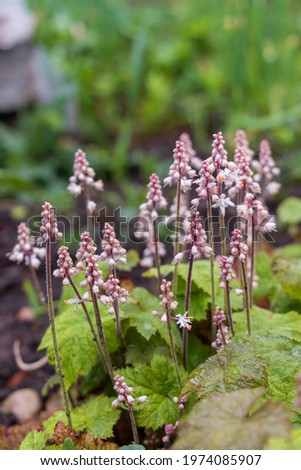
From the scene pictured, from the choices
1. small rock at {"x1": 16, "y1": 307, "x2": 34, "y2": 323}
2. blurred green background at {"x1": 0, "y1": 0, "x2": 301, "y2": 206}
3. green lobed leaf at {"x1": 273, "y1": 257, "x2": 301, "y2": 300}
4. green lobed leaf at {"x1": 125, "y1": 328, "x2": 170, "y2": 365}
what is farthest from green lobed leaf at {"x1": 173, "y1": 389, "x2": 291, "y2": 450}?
blurred green background at {"x1": 0, "y1": 0, "x2": 301, "y2": 206}

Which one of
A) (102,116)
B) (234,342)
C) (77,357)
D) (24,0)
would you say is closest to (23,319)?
(77,357)

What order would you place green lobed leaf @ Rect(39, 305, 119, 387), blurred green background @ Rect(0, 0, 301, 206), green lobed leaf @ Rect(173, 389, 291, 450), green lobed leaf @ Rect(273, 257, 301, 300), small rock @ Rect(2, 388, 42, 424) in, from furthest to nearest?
blurred green background @ Rect(0, 0, 301, 206) < small rock @ Rect(2, 388, 42, 424) < green lobed leaf @ Rect(273, 257, 301, 300) < green lobed leaf @ Rect(39, 305, 119, 387) < green lobed leaf @ Rect(173, 389, 291, 450)

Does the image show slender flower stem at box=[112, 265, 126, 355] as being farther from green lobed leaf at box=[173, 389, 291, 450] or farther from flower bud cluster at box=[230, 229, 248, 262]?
green lobed leaf at box=[173, 389, 291, 450]

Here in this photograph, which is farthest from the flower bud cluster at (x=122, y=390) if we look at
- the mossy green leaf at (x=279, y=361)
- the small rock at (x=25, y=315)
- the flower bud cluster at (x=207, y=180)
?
the small rock at (x=25, y=315)

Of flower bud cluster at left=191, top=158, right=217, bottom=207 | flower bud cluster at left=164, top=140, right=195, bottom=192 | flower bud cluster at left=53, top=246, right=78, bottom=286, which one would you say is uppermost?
flower bud cluster at left=164, top=140, right=195, bottom=192

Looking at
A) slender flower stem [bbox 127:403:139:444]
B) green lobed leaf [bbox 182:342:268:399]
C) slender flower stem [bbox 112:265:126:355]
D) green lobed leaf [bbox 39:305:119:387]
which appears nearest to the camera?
green lobed leaf [bbox 182:342:268:399]

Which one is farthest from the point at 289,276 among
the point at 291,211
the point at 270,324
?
the point at 291,211

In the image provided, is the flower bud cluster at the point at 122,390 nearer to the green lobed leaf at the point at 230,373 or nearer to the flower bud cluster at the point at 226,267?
the green lobed leaf at the point at 230,373
